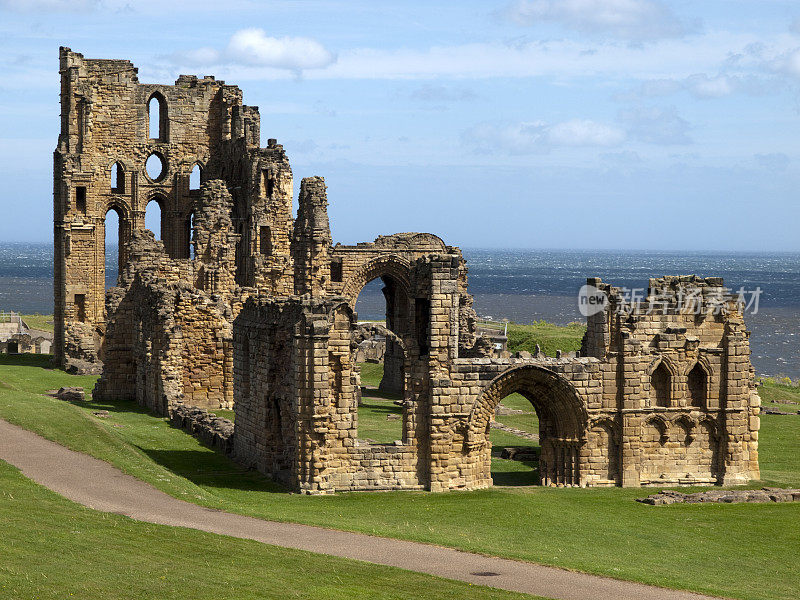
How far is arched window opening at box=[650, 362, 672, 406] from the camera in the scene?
30.9 m

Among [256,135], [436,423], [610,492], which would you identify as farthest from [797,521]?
[256,135]

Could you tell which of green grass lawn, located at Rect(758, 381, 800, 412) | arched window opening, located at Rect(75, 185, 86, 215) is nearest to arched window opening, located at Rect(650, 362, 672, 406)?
green grass lawn, located at Rect(758, 381, 800, 412)

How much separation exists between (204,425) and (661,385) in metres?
13.1

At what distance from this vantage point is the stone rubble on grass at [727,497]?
2852 cm

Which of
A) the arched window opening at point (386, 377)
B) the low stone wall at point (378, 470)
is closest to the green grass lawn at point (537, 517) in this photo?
the low stone wall at point (378, 470)

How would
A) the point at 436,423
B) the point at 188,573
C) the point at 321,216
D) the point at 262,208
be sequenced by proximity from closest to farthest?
the point at 188,573, the point at 436,423, the point at 321,216, the point at 262,208

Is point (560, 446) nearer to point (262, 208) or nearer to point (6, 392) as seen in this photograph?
point (6, 392)

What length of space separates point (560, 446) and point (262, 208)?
25.6 meters

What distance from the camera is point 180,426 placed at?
3709 cm

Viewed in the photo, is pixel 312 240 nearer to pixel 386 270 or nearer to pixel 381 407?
pixel 386 270

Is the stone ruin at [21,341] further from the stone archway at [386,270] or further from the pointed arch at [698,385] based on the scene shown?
the pointed arch at [698,385]

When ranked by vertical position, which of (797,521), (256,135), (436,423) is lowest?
(797,521)

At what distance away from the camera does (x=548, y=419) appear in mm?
Result: 30594

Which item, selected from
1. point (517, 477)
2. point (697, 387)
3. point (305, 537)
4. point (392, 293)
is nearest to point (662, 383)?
point (697, 387)
